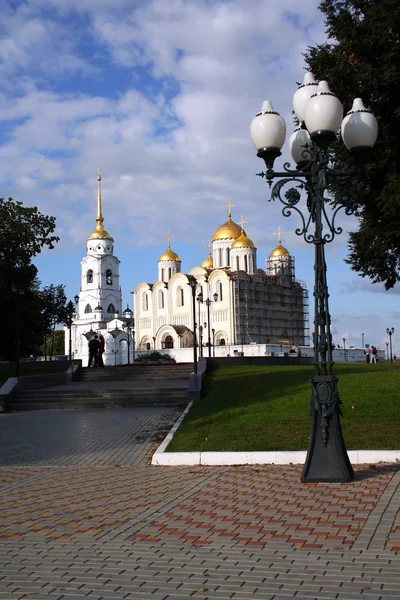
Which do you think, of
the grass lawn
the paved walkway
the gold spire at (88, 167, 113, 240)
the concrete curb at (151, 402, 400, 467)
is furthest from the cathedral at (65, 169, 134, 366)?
the paved walkway

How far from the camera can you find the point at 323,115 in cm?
852

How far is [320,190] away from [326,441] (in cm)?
318

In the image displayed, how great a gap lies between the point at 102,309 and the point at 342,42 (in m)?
74.2

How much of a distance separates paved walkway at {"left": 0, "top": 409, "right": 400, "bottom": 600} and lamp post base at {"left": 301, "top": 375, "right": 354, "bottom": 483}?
0.19m

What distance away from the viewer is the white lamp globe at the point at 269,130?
8922 mm

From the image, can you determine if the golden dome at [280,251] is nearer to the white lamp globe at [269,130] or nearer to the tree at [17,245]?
the tree at [17,245]

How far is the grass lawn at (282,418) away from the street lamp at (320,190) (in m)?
2.29

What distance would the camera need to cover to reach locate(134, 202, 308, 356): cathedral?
291 ft

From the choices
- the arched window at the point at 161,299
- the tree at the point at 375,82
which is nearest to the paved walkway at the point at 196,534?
the tree at the point at 375,82

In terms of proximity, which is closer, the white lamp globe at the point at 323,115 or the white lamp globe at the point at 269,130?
the white lamp globe at the point at 323,115

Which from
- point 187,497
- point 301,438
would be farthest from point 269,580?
point 301,438

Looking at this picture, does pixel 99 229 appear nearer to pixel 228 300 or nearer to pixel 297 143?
→ pixel 228 300

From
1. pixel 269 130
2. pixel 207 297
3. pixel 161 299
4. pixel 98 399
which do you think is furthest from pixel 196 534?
pixel 161 299

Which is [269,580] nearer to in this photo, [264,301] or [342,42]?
[342,42]
